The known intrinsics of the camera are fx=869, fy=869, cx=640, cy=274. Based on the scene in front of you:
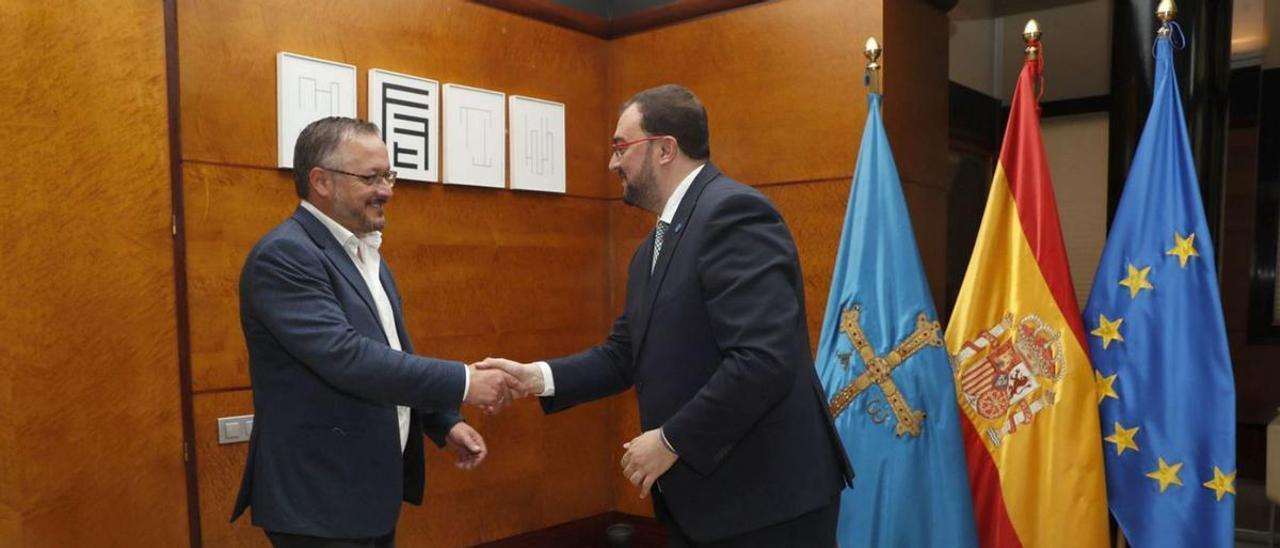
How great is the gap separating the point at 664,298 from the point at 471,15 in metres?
2.02

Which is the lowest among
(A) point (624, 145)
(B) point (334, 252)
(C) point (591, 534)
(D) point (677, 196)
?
(C) point (591, 534)

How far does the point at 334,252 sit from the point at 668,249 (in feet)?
2.50

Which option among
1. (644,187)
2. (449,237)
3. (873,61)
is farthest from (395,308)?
(873,61)

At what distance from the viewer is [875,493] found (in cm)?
258

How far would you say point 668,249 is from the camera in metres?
1.74

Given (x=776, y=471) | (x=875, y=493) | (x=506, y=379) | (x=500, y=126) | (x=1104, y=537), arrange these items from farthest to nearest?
(x=500, y=126), (x=875, y=493), (x=1104, y=537), (x=506, y=379), (x=776, y=471)

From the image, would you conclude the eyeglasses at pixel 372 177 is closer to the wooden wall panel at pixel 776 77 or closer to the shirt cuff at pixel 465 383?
the shirt cuff at pixel 465 383

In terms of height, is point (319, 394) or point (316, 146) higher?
point (316, 146)

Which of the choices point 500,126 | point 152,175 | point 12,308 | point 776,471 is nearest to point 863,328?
point 776,471

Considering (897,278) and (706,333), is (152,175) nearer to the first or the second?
(706,333)

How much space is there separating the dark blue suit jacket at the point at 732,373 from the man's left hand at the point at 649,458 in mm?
29

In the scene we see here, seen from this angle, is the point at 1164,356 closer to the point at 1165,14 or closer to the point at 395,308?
the point at 1165,14

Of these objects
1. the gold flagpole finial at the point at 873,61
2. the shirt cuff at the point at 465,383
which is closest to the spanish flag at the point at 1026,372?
the gold flagpole finial at the point at 873,61

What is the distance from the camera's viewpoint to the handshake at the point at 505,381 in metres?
2.06
